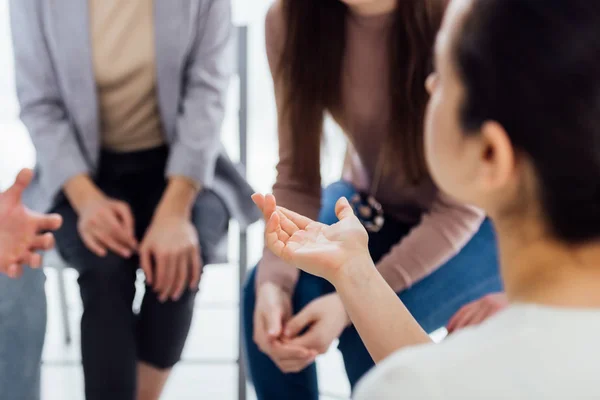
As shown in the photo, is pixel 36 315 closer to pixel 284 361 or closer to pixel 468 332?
pixel 284 361

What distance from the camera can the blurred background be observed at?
128 cm

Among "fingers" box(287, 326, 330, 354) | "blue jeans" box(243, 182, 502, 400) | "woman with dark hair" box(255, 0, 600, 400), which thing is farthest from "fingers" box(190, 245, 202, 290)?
"woman with dark hair" box(255, 0, 600, 400)

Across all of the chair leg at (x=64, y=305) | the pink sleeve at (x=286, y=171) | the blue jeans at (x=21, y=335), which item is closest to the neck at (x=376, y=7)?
the pink sleeve at (x=286, y=171)

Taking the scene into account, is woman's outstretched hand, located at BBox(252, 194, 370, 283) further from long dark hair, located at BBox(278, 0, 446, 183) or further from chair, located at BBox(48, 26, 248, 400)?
chair, located at BBox(48, 26, 248, 400)

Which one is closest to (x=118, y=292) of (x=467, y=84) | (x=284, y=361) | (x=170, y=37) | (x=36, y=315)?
(x=36, y=315)

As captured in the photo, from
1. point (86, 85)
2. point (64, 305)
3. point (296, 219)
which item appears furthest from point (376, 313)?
point (64, 305)

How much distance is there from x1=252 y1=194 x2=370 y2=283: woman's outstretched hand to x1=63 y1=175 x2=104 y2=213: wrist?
43cm

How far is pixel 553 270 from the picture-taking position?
1.47 feet

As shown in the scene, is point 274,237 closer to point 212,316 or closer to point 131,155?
point 131,155

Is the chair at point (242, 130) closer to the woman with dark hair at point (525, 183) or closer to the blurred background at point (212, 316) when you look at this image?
the blurred background at point (212, 316)

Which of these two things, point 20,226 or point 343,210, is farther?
point 20,226

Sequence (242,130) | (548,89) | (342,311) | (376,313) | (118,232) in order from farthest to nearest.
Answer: (242,130) → (118,232) → (342,311) → (376,313) → (548,89)

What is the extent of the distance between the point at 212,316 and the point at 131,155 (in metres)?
0.55

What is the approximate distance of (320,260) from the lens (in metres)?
0.61
